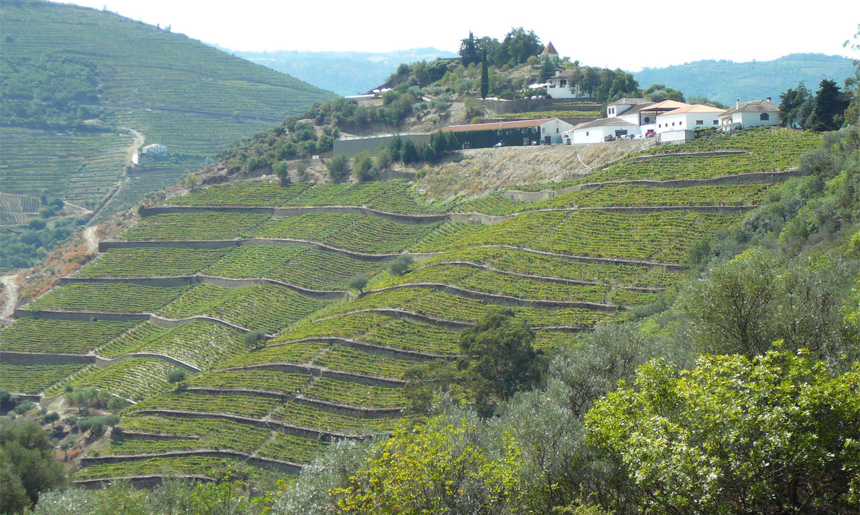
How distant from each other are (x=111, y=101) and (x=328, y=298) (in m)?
108

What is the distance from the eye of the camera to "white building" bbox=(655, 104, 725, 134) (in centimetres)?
5750

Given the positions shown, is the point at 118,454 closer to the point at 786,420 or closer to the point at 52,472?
the point at 52,472

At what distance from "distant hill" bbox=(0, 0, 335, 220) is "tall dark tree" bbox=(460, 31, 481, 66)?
166 ft

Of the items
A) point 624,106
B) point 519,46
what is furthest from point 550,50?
point 624,106

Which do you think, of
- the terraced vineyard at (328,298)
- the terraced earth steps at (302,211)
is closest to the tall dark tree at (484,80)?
the terraced vineyard at (328,298)

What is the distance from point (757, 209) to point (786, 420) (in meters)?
32.4

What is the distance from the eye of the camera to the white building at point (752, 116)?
56375 mm

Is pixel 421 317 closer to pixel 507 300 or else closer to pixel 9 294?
pixel 507 300

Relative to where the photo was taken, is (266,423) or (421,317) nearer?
(266,423)

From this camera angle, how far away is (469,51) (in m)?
88.9

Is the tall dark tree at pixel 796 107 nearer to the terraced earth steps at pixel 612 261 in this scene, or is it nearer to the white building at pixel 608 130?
the white building at pixel 608 130

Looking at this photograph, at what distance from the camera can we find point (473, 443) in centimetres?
2094

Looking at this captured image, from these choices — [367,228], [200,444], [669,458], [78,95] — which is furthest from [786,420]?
[78,95]

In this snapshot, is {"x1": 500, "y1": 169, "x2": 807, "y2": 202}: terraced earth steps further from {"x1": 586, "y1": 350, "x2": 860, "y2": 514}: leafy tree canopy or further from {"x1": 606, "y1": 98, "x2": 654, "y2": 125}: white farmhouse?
{"x1": 586, "y1": 350, "x2": 860, "y2": 514}: leafy tree canopy
